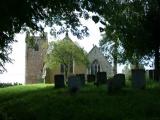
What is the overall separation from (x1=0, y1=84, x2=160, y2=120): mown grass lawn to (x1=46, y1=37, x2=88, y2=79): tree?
44037 millimetres

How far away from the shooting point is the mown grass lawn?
671 inches

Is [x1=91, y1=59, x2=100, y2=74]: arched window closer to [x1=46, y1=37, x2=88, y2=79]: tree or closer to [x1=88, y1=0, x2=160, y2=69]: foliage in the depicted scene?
[x1=46, y1=37, x2=88, y2=79]: tree

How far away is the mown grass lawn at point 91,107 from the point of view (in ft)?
55.9

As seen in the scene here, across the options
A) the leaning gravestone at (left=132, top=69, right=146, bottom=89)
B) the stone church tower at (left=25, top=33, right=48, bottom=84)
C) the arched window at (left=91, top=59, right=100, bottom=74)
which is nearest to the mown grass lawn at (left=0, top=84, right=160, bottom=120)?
the leaning gravestone at (left=132, top=69, right=146, bottom=89)

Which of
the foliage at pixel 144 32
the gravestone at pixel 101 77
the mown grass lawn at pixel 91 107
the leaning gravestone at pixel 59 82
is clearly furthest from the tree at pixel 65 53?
the mown grass lawn at pixel 91 107

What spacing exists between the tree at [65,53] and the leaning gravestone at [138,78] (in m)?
43.0

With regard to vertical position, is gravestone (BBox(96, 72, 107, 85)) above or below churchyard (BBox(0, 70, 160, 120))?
above

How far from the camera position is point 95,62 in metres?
78.8

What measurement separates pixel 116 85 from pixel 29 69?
232ft

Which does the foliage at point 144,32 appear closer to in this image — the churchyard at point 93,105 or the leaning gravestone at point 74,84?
the leaning gravestone at point 74,84

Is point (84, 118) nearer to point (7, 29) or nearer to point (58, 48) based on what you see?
point (7, 29)

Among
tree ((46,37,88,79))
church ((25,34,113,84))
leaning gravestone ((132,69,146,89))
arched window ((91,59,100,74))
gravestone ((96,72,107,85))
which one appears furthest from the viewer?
arched window ((91,59,100,74))

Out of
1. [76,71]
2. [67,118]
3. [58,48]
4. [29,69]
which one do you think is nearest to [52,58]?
[58,48]

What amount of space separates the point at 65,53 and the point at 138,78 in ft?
143
